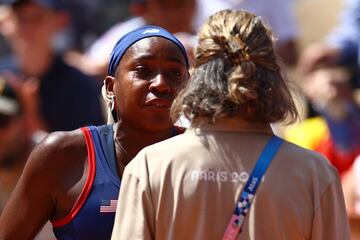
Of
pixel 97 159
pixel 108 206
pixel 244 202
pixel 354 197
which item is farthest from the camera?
pixel 354 197

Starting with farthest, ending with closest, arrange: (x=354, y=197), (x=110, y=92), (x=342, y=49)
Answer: (x=342, y=49)
(x=354, y=197)
(x=110, y=92)

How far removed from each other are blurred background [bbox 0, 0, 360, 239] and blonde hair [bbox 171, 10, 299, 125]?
2937 mm

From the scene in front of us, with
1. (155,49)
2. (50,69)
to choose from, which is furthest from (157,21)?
(155,49)

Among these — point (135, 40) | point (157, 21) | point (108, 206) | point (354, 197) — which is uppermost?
point (135, 40)

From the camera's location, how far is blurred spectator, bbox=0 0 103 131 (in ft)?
22.6

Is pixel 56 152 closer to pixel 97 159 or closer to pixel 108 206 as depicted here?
pixel 97 159

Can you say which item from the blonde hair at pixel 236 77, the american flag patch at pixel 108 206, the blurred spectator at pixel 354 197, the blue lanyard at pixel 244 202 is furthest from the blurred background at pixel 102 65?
the blue lanyard at pixel 244 202

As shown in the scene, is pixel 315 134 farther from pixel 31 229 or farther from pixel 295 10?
pixel 31 229

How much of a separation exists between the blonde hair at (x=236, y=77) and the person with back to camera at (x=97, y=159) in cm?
41

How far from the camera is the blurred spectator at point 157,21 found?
6512 millimetres

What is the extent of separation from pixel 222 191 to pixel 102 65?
4232 millimetres

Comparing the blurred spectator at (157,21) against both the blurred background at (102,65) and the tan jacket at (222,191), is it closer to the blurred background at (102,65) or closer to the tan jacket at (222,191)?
the blurred background at (102,65)

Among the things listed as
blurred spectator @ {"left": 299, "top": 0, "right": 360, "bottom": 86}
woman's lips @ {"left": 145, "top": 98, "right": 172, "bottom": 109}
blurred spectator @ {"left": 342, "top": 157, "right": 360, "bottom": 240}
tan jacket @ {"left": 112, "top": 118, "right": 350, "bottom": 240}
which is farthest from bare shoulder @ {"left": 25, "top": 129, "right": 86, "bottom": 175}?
blurred spectator @ {"left": 299, "top": 0, "right": 360, "bottom": 86}

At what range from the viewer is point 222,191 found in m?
2.94
